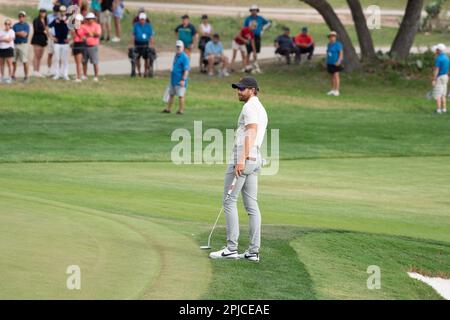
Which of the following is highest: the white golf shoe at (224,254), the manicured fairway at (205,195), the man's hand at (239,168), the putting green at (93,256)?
the man's hand at (239,168)

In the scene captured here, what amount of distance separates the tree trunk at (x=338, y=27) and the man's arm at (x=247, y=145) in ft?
94.9

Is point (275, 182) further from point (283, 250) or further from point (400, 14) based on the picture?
point (400, 14)

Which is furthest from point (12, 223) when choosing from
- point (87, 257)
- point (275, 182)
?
point (275, 182)

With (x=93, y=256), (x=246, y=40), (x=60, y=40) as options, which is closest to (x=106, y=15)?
(x=246, y=40)

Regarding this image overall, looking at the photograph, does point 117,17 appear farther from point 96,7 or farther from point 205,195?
point 205,195

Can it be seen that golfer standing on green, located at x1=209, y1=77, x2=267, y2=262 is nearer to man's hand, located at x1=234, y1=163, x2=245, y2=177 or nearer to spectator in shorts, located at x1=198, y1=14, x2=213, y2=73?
man's hand, located at x1=234, y1=163, x2=245, y2=177

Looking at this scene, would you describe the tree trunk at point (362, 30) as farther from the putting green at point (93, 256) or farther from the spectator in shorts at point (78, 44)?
the putting green at point (93, 256)

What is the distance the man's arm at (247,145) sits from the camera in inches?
497

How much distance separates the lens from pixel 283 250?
45.7ft

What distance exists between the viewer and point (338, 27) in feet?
136

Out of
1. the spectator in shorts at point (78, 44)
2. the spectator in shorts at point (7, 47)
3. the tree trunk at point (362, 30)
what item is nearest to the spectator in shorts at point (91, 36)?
the spectator in shorts at point (78, 44)

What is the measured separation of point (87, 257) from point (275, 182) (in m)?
10.4

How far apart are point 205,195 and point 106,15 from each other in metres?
27.3

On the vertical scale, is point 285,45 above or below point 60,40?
below
